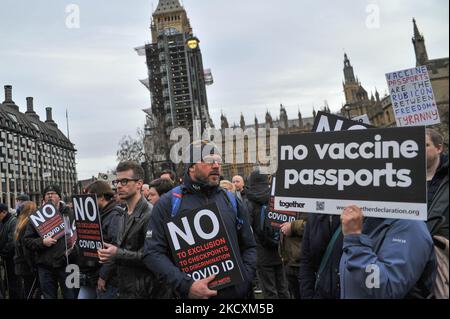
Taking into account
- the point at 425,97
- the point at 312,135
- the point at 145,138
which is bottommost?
the point at 312,135

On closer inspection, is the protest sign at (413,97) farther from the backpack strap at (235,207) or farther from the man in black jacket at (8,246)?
the man in black jacket at (8,246)

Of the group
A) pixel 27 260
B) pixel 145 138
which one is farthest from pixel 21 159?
pixel 27 260

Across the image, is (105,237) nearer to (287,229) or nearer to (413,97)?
(287,229)

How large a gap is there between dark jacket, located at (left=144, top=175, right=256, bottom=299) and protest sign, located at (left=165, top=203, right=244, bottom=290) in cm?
8

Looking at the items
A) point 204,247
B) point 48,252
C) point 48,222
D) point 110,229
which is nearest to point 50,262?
point 48,252

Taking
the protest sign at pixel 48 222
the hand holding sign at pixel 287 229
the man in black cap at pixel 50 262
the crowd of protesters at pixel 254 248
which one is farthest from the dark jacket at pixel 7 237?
the hand holding sign at pixel 287 229

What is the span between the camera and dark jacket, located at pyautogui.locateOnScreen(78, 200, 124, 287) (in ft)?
13.4

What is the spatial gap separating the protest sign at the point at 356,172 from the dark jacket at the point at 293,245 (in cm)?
173

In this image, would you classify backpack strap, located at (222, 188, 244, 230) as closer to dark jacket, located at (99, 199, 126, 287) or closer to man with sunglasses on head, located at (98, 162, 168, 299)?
man with sunglasses on head, located at (98, 162, 168, 299)

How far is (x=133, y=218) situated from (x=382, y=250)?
2.46 m

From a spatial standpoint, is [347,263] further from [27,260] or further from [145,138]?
[145,138]

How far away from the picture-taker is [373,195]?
2359 millimetres

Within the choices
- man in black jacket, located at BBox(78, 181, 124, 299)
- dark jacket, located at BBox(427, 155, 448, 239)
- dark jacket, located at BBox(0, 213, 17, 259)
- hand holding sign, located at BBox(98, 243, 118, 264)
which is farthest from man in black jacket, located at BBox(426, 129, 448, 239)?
dark jacket, located at BBox(0, 213, 17, 259)

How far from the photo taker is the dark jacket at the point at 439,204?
8.39 ft
